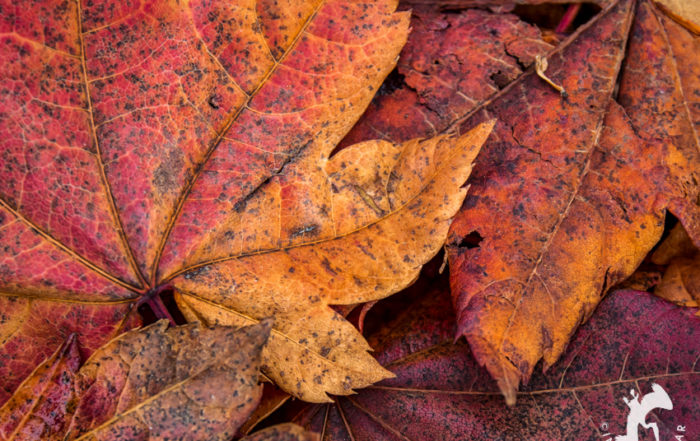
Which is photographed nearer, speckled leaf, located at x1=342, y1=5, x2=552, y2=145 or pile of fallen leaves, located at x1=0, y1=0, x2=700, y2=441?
pile of fallen leaves, located at x1=0, y1=0, x2=700, y2=441

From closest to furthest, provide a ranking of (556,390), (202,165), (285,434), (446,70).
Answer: (285,434)
(202,165)
(556,390)
(446,70)

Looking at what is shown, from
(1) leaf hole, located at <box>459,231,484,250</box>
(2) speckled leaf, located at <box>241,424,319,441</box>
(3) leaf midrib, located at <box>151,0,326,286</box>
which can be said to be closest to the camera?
(2) speckled leaf, located at <box>241,424,319,441</box>

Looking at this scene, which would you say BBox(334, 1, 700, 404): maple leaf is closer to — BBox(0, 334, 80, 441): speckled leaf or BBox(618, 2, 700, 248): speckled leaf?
BBox(618, 2, 700, 248): speckled leaf

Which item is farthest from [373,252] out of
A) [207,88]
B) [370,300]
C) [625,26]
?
[625,26]

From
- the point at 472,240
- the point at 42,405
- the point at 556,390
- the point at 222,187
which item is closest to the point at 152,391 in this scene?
the point at 42,405

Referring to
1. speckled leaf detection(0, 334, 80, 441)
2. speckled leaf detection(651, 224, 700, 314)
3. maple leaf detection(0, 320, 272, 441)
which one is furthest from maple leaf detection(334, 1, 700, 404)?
speckled leaf detection(0, 334, 80, 441)

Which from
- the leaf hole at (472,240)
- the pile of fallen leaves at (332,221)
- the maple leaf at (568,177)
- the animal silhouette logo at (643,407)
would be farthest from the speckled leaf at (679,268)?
the leaf hole at (472,240)

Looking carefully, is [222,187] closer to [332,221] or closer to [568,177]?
[332,221]
